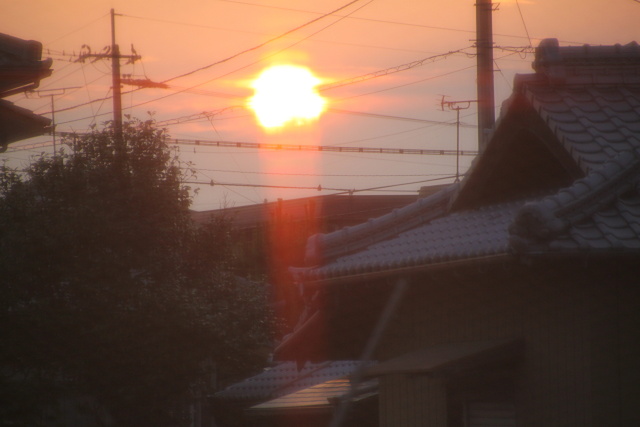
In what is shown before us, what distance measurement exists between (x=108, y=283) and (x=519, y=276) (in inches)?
555

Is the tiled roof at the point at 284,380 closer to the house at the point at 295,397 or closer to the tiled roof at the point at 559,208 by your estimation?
the house at the point at 295,397

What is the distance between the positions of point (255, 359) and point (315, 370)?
527cm

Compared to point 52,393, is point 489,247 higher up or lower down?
higher up

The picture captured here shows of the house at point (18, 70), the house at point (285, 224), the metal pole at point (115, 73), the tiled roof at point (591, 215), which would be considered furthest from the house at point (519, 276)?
the house at point (285, 224)

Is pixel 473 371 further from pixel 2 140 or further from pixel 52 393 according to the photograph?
pixel 52 393

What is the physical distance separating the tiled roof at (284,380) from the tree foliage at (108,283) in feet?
3.46

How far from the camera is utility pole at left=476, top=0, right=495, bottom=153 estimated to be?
601 inches

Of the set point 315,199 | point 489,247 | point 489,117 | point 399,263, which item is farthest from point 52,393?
point 315,199

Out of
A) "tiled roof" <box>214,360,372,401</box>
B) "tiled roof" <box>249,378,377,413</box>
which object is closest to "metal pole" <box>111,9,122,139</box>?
"tiled roof" <box>214,360,372,401</box>

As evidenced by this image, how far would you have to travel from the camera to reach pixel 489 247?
6766mm

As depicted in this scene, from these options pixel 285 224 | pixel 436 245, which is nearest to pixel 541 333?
pixel 436 245

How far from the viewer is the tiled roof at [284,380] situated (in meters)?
19.0

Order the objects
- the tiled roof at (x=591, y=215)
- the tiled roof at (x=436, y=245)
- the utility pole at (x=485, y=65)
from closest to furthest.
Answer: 1. the tiled roof at (x=591, y=215)
2. the tiled roof at (x=436, y=245)
3. the utility pole at (x=485, y=65)

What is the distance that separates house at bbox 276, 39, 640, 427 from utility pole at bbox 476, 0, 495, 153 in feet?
19.2
